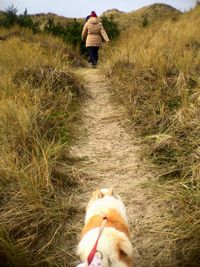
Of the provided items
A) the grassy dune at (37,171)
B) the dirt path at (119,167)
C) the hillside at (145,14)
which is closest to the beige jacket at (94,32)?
the dirt path at (119,167)

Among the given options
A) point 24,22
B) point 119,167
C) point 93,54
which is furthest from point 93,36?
point 119,167

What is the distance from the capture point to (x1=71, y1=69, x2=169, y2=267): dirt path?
481cm

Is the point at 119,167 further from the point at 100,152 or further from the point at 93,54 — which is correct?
the point at 93,54

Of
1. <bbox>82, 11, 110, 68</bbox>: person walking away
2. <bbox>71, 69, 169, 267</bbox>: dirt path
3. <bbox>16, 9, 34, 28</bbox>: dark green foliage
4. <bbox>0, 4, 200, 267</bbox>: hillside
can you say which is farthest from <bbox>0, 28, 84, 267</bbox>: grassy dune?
<bbox>16, 9, 34, 28</bbox>: dark green foliage

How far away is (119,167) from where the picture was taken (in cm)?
620

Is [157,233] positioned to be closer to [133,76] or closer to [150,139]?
[150,139]

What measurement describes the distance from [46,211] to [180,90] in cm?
335

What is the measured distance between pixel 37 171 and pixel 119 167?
1312 millimetres

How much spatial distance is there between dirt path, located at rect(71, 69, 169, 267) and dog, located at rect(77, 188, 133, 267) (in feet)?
3.47

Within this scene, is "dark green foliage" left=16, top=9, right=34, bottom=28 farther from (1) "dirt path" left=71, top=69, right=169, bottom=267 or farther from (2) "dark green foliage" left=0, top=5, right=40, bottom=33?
(1) "dirt path" left=71, top=69, right=169, bottom=267

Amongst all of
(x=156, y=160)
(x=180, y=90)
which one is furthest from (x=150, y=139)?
(x=180, y=90)

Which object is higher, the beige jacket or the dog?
the beige jacket

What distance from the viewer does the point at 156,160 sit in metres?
6.11

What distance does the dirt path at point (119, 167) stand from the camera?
481 centimetres
